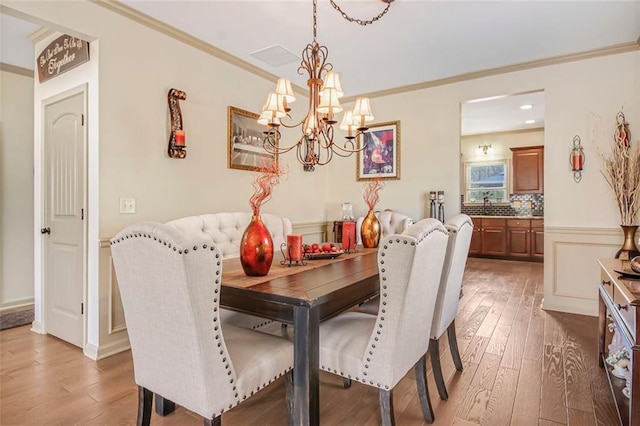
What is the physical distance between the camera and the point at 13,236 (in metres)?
3.64

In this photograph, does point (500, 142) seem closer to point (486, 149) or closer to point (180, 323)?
point (486, 149)

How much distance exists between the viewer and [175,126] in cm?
294

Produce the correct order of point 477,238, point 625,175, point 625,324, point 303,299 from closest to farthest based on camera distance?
point 303,299
point 625,324
point 625,175
point 477,238

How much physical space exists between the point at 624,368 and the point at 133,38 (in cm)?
384

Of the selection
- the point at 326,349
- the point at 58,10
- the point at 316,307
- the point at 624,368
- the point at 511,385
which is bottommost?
the point at 511,385

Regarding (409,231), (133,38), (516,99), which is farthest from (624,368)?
(516,99)

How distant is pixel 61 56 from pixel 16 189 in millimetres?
1694

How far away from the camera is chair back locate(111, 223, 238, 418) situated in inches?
44.8

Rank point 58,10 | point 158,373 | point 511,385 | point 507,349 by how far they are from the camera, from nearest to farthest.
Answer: point 158,373
point 511,385
point 58,10
point 507,349

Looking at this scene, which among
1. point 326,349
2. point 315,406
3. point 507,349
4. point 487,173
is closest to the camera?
point 315,406

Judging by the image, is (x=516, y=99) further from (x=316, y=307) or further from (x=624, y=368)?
(x=316, y=307)

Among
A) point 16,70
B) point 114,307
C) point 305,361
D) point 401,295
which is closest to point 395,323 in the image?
point 401,295

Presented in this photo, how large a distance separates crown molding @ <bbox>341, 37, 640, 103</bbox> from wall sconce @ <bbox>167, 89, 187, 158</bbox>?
8.67 ft

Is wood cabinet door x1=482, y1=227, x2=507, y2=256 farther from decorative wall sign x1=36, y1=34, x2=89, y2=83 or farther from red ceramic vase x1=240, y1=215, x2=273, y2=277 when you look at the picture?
decorative wall sign x1=36, y1=34, x2=89, y2=83
